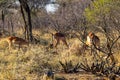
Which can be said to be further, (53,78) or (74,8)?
(74,8)

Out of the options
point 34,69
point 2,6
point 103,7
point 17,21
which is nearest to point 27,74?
point 34,69

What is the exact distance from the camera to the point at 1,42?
17531 mm

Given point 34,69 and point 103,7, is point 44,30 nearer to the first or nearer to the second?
point 103,7

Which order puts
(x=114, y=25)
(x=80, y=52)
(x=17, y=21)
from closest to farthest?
(x=114, y=25), (x=80, y=52), (x=17, y=21)

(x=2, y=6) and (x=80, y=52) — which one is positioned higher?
(x=2, y=6)

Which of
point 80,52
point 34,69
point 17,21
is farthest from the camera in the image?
point 17,21

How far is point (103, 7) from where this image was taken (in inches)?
566

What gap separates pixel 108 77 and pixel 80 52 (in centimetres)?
523

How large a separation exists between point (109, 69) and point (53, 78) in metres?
1.44

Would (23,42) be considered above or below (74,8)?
below

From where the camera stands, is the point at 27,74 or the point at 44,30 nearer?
the point at 27,74

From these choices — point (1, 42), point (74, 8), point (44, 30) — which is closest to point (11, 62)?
point (1, 42)

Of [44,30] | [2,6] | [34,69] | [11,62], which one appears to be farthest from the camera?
[44,30]

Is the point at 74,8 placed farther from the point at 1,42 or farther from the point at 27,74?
the point at 27,74
